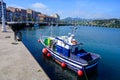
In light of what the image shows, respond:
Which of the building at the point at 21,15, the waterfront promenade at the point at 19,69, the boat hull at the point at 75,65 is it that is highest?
the building at the point at 21,15

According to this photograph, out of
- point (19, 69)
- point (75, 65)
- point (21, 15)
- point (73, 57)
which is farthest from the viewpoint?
point (21, 15)

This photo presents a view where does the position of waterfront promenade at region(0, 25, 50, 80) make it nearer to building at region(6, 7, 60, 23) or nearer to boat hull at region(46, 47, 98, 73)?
boat hull at region(46, 47, 98, 73)

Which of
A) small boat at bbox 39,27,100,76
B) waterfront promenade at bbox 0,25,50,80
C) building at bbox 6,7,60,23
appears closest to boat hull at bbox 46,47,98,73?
small boat at bbox 39,27,100,76

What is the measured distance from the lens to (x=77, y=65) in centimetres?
1714

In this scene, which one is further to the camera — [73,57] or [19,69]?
[73,57]

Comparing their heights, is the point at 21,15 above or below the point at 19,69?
above

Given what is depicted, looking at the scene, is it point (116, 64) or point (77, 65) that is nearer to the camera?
point (77, 65)

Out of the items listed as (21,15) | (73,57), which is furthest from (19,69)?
(21,15)

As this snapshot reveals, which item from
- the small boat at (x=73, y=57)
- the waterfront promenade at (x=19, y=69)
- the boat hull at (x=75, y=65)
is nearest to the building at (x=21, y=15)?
the small boat at (x=73, y=57)

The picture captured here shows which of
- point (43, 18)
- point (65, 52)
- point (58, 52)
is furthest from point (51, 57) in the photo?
point (43, 18)

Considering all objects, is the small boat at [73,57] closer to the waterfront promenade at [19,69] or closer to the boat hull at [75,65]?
the boat hull at [75,65]

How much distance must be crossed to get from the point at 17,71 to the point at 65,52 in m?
8.67

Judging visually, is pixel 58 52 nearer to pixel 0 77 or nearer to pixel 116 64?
pixel 116 64

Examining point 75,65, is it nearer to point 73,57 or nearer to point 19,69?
point 73,57
